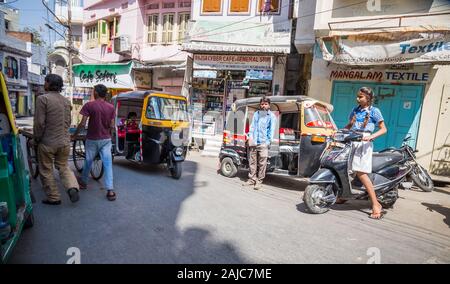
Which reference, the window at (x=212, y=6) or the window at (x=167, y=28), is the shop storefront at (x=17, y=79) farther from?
the window at (x=212, y=6)

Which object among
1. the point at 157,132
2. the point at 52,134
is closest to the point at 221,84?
the point at 157,132

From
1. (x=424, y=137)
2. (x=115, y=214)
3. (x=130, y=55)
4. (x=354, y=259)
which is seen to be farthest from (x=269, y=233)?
(x=130, y=55)

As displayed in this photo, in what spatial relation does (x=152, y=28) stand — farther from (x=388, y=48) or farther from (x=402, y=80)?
(x=402, y=80)

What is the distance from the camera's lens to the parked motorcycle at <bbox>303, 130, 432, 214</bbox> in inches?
182

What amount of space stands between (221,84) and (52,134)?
31.1ft

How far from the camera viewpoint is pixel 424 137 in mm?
8727

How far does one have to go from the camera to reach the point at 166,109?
6922 millimetres

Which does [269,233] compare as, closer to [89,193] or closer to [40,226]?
[40,226]

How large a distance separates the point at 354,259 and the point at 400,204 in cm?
320

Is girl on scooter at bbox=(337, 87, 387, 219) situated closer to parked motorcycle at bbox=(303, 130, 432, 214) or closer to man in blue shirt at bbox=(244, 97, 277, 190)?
parked motorcycle at bbox=(303, 130, 432, 214)

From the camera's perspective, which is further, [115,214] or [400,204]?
[400,204]

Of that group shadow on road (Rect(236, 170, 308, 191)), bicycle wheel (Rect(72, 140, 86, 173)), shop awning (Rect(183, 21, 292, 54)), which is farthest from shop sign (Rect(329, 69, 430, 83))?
bicycle wheel (Rect(72, 140, 86, 173))

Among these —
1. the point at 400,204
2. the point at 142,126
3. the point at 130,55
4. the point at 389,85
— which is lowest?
the point at 400,204

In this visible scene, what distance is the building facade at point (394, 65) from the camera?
7930 millimetres
